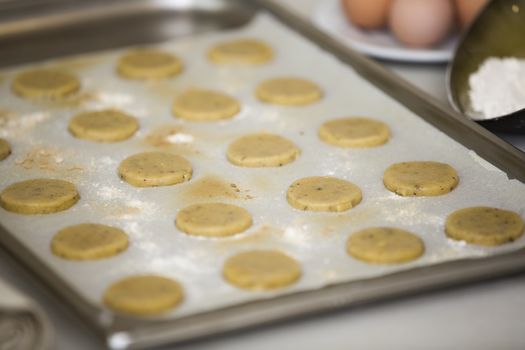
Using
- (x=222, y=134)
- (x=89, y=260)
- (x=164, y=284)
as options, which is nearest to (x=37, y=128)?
(x=222, y=134)

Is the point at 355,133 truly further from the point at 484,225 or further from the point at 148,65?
the point at 148,65

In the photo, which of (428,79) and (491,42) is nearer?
(491,42)

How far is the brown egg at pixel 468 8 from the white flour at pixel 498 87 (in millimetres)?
166

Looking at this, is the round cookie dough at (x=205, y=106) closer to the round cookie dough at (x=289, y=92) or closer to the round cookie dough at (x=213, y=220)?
the round cookie dough at (x=289, y=92)

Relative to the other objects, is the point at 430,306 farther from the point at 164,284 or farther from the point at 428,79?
the point at 428,79

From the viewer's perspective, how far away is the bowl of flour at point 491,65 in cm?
159

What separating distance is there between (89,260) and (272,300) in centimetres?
25

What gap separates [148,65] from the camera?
178 cm

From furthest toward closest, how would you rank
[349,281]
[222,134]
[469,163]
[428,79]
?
[428,79]
[222,134]
[469,163]
[349,281]

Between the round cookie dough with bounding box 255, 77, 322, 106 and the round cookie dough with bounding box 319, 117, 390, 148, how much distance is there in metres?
0.10

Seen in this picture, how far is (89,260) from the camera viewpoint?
1.23 m

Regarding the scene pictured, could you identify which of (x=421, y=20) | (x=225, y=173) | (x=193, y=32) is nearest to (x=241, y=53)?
(x=193, y=32)

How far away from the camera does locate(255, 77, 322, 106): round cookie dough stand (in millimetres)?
1661

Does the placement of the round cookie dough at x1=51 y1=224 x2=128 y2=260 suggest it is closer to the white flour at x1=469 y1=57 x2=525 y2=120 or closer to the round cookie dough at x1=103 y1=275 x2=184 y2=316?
the round cookie dough at x1=103 y1=275 x2=184 y2=316
